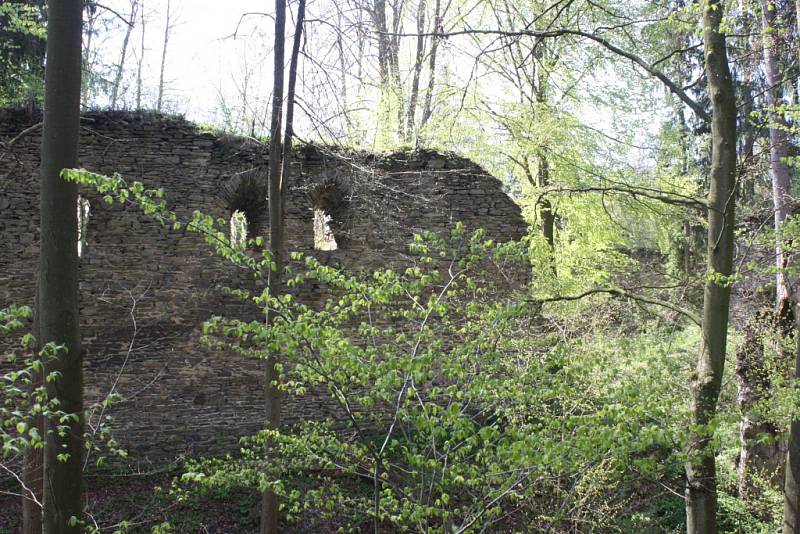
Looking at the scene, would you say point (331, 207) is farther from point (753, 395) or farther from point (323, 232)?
point (753, 395)

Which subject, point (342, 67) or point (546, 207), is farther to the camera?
point (546, 207)

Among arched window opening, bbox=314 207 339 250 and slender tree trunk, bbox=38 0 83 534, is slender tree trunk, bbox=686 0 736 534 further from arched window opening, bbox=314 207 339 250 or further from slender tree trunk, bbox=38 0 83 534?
arched window opening, bbox=314 207 339 250

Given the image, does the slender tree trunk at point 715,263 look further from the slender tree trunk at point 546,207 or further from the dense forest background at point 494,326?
the slender tree trunk at point 546,207

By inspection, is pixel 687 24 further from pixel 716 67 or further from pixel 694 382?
pixel 694 382

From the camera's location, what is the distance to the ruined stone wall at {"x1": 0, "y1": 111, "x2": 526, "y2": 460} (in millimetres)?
10195

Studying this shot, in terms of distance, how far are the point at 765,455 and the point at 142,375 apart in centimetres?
971

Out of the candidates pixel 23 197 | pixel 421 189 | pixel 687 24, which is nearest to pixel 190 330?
pixel 23 197

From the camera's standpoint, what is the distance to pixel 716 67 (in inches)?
253

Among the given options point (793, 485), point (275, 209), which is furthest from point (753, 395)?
point (275, 209)

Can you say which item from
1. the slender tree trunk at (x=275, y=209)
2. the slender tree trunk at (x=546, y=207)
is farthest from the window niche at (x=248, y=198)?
the slender tree trunk at (x=546, y=207)

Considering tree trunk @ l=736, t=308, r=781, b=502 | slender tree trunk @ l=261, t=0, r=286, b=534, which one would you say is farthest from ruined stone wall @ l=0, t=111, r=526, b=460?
tree trunk @ l=736, t=308, r=781, b=502

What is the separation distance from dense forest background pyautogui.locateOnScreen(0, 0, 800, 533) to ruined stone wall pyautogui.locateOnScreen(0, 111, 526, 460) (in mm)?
439

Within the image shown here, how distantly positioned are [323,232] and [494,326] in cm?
799

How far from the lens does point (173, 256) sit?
10578 millimetres
